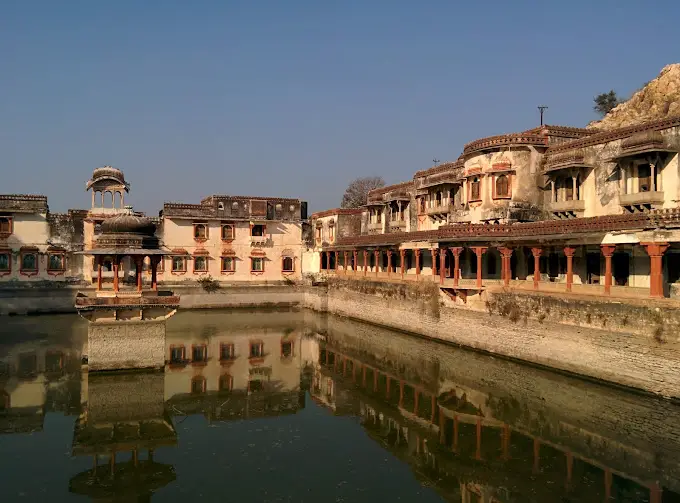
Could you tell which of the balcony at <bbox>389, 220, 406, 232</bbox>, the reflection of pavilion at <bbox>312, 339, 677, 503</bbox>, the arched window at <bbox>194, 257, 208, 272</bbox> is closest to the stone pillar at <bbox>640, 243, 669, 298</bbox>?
the reflection of pavilion at <bbox>312, 339, 677, 503</bbox>

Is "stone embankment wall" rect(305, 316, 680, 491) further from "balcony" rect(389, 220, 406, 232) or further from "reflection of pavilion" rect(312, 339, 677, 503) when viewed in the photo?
"balcony" rect(389, 220, 406, 232)

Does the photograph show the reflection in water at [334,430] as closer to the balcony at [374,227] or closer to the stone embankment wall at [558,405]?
the stone embankment wall at [558,405]

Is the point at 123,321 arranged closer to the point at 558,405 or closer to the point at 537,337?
the point at 558,405

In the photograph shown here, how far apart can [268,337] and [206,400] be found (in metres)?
11.0

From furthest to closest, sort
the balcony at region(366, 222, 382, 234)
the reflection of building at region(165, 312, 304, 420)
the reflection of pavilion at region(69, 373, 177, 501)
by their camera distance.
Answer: the balcony at region(366, 222, 382, 234) < the reflection of building at region(165, 312, 304, 420) < the reflection of pavilion at region(69, 373, 177, 501)

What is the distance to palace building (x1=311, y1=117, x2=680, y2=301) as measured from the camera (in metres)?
19.1

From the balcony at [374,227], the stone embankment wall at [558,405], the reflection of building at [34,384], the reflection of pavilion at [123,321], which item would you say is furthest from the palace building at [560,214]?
the reflection of building at [34,384]

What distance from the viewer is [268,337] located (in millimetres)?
28734

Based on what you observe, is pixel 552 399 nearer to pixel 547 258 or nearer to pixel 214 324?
pixel 547 258

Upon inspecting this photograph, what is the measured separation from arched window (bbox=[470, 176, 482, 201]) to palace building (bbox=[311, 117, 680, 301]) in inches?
2.2

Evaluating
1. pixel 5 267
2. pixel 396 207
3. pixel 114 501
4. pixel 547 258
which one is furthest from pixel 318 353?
pixel 5 267

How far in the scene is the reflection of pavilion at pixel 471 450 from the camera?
11.4 metres

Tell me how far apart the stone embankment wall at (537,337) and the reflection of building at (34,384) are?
49.6 ft

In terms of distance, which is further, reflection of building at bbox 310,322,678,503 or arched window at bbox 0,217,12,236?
arched window at bbox 0,217,12,236
